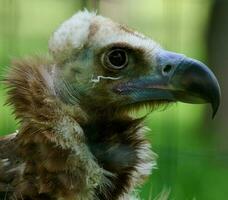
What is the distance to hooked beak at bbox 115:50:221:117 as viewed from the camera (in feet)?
7.65

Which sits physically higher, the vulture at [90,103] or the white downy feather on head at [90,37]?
the white downy feather on head at [90,37]

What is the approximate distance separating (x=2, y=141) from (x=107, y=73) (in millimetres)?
314

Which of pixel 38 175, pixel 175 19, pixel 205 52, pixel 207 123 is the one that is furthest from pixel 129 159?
pixel 205 52

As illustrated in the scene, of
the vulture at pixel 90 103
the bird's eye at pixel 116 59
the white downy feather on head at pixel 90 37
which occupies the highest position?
the white downy feather on head at pixel 90 37

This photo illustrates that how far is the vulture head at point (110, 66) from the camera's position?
2.40 meters

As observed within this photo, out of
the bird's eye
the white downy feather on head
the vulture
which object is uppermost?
the white downy feather on head

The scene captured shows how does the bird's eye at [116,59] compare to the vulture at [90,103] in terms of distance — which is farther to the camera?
the bird's eye at [116,59]

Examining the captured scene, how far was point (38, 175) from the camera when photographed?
225cm

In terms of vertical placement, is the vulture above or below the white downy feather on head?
below

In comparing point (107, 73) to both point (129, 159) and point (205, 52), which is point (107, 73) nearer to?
point (129, 159)

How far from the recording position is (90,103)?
2.43 m

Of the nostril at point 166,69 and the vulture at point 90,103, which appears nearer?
the vulture at point 90,103

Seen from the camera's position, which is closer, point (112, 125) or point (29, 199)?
point (29, 199)

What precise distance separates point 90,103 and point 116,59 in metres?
0.13
